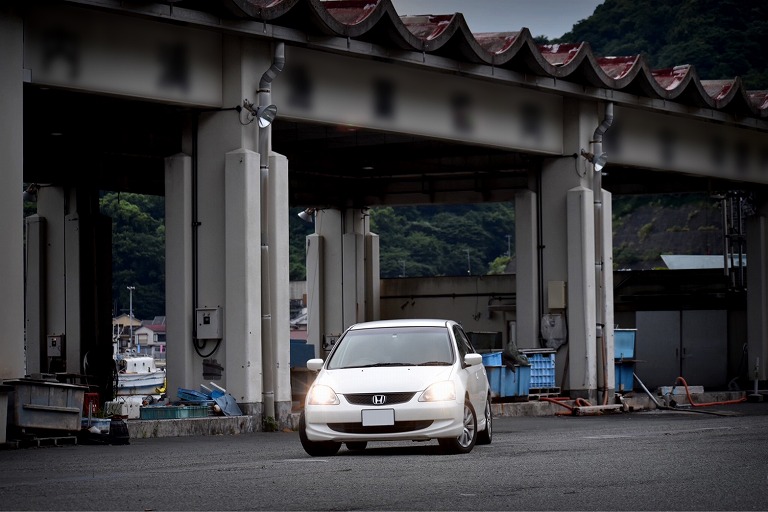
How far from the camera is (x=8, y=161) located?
65.5 ft

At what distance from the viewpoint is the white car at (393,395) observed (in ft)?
50.6

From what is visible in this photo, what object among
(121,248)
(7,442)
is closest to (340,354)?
(7,442)

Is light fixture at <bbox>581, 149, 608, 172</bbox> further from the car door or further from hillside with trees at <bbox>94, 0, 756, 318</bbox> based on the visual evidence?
hillside with trees at <bbox>94, 0, 756, 318</bbox>

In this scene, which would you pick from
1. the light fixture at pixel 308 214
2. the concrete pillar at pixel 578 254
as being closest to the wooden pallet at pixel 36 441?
the concrete pillar at pixel 578 254

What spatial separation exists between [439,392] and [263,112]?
9.46 m

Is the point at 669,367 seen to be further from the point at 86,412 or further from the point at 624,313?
the point at 86,412

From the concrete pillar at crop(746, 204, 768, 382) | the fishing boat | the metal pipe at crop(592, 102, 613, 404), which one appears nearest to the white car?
the metal pipe at crop(592, 102, 613, 404)

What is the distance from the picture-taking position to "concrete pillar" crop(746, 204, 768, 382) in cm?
4103

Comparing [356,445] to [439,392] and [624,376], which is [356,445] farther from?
[624,376]

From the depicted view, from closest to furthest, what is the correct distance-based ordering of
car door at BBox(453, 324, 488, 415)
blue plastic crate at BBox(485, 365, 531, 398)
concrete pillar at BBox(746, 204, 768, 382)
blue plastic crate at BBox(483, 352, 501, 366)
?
car door at BBox(453, 324, 488, 415) → blue plastic crate at BBox(485, 365, 531, 398) → blue plastic crate at BBox(483, 352, 501, 366) → concrete pillar at BBox(746, 204, 768, 382)

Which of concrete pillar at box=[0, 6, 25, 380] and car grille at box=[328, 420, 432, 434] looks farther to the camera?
concrete pillar at box=[0, 6, 25, 380]

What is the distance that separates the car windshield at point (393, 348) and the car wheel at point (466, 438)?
63 cm

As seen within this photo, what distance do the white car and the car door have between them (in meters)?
0.03

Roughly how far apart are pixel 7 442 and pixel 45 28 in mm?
6366
